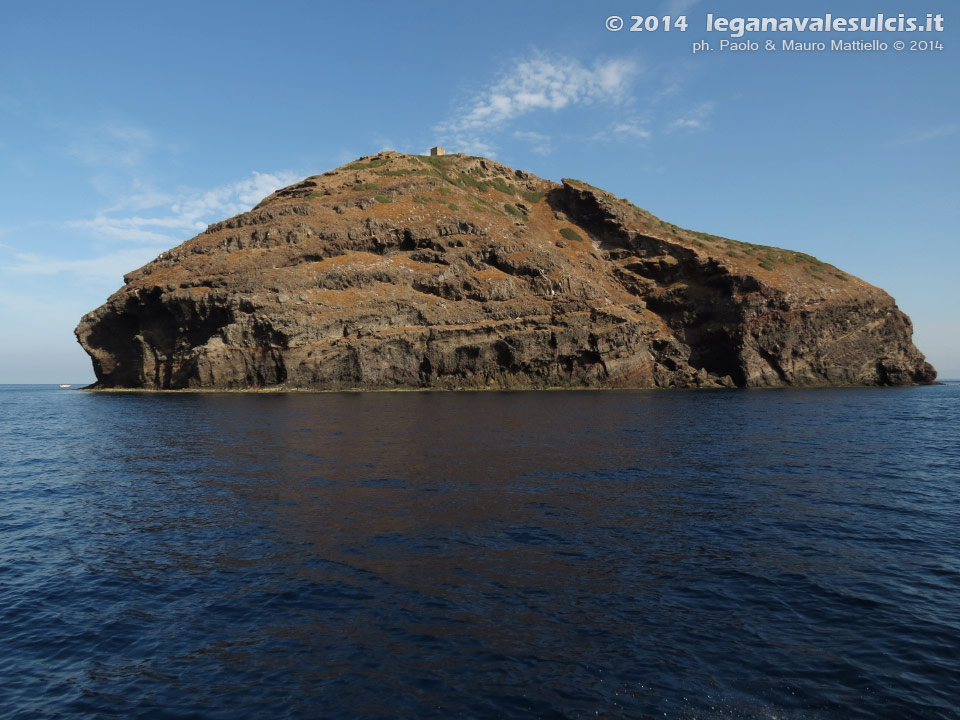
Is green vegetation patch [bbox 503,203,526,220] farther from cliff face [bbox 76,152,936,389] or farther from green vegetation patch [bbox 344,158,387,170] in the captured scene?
green vegetation patch [bbox 344,158,387,170]

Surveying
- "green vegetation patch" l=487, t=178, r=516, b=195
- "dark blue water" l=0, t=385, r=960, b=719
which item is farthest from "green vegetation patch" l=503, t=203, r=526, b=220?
"dark blue water" l=0, t=385, r=960, b=719

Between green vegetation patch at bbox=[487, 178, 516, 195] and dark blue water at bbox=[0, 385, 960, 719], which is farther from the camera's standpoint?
green vegetation patch at bbox=[487, 178, 516, 195]

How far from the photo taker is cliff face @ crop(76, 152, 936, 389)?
81.2 m

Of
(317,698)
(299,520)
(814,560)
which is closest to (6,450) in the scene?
(299,520)

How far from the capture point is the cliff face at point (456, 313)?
8119cm

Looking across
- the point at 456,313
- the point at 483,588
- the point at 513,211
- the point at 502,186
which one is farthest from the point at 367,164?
the point at 483,588

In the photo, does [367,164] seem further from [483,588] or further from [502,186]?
[483,588]

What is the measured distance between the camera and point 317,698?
719cm

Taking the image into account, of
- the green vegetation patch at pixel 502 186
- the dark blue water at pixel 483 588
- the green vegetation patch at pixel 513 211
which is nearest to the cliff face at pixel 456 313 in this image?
the green vegetation patch at pixel 513 211

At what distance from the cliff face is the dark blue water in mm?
58505

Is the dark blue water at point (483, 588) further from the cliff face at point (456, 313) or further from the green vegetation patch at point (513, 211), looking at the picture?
the green vegetation patch at point (513, 211)

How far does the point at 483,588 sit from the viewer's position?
1060 centimetres

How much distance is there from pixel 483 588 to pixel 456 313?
248 ft

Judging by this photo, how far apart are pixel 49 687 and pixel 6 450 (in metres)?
30.8
